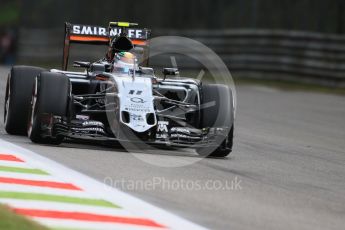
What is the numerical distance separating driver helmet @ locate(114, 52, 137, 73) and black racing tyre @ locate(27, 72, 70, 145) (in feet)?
3.24

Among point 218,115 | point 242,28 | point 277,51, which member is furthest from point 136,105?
point 242,28

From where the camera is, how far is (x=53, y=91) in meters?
11.1

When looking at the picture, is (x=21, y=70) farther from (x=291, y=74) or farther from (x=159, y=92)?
(x=291, y=74)

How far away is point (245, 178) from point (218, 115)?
181 centimetres

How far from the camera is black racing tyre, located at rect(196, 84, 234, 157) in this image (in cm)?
1147

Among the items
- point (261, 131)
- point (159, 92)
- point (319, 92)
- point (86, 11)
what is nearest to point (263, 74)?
point (319, 92)

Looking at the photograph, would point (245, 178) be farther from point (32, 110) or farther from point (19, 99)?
point (19, 99)

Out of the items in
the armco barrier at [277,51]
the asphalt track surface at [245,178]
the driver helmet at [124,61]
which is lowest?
the armco barrier at [277,51]

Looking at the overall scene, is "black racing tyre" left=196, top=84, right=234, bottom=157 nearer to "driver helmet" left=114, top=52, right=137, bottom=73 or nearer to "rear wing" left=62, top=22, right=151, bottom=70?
"driver helmet" left=114, top=52, right=137, bottom=73

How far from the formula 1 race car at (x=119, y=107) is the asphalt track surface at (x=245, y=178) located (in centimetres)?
20

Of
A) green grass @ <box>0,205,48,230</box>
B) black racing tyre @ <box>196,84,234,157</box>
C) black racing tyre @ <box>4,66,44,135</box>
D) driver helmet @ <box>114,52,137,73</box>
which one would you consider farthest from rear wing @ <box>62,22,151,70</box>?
green grass @ <box>0,205,48,230</box>

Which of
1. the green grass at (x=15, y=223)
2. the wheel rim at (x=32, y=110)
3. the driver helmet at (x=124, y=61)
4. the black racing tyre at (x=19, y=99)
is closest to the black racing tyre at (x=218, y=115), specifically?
the driver helmet at (x=124, y=61)

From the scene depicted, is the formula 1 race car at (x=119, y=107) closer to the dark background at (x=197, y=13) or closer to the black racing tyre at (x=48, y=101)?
the black racing tyre at (x=48, y=101)

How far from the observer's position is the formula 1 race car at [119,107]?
10938 mm
